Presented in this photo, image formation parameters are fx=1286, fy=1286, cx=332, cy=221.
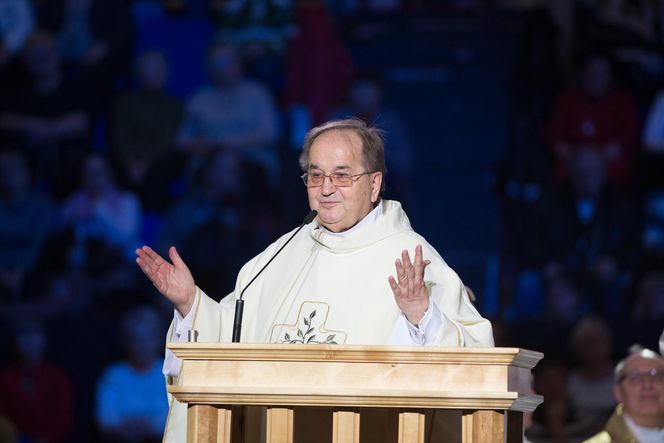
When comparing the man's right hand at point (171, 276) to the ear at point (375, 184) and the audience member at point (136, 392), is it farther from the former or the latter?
the audience member at point (136, 392)

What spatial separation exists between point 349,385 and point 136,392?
21.4 ft

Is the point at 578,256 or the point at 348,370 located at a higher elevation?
the point at 578,256

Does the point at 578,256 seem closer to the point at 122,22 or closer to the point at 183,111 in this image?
the point at 183,111

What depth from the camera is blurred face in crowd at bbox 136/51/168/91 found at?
34.4 ft

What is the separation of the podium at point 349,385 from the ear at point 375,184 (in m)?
1.19

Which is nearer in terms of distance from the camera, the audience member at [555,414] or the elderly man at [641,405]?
the elderly man at [641,405]

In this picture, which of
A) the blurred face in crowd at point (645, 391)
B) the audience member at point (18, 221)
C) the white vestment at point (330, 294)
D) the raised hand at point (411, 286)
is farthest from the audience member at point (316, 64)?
the raised hand at point (411, 286)

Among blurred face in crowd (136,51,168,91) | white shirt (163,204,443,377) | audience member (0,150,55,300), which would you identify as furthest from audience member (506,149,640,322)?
white shirt (163,204,443,377)

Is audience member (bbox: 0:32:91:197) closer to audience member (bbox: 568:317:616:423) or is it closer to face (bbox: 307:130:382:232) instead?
audience member (bbox: 568:317:616:423)

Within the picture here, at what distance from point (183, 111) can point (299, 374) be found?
23.7ft

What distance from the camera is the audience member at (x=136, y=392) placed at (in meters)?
9.64

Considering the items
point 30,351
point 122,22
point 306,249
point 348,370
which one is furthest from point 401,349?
point 122,22

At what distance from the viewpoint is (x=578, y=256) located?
9422 mm

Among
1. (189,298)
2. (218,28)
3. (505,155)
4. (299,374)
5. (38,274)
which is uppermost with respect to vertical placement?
(218,28)
